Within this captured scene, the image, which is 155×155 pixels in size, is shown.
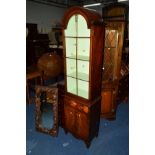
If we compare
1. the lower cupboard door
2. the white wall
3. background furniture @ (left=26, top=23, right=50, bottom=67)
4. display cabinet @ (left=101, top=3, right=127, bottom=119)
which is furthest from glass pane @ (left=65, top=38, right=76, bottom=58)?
→ the white wall

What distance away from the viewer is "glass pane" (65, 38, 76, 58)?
285 cm

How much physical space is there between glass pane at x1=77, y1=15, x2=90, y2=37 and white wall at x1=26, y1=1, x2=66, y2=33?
23.7ft

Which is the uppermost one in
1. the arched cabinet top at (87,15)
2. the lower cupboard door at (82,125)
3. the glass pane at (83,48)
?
the arched cabinet top at (87,15)

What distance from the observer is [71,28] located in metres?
2.75

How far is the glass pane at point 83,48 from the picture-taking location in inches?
105

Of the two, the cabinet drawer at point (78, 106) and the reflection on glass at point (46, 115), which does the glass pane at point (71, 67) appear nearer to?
the cabinet drawer at point (78, 106)

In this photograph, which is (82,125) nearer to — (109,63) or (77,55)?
(77,55)

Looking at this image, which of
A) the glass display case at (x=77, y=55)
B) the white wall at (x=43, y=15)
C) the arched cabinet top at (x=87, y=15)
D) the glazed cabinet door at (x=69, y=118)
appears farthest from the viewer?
the white wall at (x=43, y=15)

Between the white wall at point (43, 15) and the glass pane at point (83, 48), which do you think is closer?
the glass pane at point (83, 48)

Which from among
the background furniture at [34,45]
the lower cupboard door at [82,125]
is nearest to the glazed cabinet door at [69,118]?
the lower cupboard door at [82,125]

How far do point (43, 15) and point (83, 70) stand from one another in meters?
8.22
